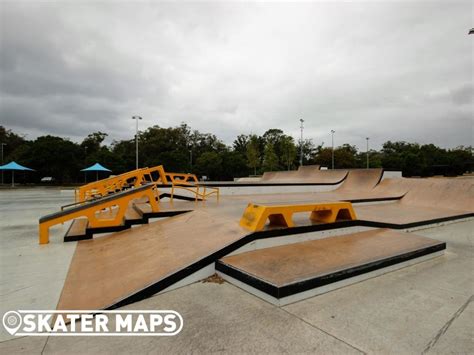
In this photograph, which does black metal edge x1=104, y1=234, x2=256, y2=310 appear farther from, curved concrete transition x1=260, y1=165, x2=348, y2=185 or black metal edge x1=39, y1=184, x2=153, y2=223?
curved concrete transition x1=260, y1=165, x2=348, y2=185

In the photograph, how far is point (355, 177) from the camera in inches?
534

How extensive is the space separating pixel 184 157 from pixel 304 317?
114 ft

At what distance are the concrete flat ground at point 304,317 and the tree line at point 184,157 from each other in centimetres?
3287

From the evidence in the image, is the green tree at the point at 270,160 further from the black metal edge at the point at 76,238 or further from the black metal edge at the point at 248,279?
the black metal edge at the point at 248,279

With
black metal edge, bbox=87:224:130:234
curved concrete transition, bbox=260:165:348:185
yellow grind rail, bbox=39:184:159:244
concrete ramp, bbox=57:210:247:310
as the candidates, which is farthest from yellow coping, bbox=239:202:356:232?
curved concrete transition, bbox=260:165:348:185

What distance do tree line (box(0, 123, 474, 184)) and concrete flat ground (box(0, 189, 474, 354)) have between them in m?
32.9

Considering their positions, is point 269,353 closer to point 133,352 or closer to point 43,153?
point 133,352

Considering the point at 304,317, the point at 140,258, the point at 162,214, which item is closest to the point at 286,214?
the point at 304,317

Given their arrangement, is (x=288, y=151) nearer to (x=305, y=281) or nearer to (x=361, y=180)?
(x=361, y=180)

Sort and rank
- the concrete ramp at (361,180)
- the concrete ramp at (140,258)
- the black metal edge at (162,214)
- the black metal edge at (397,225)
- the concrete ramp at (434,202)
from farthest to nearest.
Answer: the concrete ramp at (361,180), the concrete ramp at (434,202), the black metal edge at (162,214), the black metal edge at (397,225), the concrete ramp at (140,258)

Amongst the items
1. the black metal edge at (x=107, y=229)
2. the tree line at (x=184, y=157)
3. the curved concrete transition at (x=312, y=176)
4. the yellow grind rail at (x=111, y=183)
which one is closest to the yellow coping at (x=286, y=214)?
the black metal edge at (x=107, y=229)

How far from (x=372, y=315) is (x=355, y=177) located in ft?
39.7

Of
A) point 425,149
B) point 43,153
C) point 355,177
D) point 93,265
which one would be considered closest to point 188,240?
point 93,265

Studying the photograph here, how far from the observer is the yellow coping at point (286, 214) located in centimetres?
408
